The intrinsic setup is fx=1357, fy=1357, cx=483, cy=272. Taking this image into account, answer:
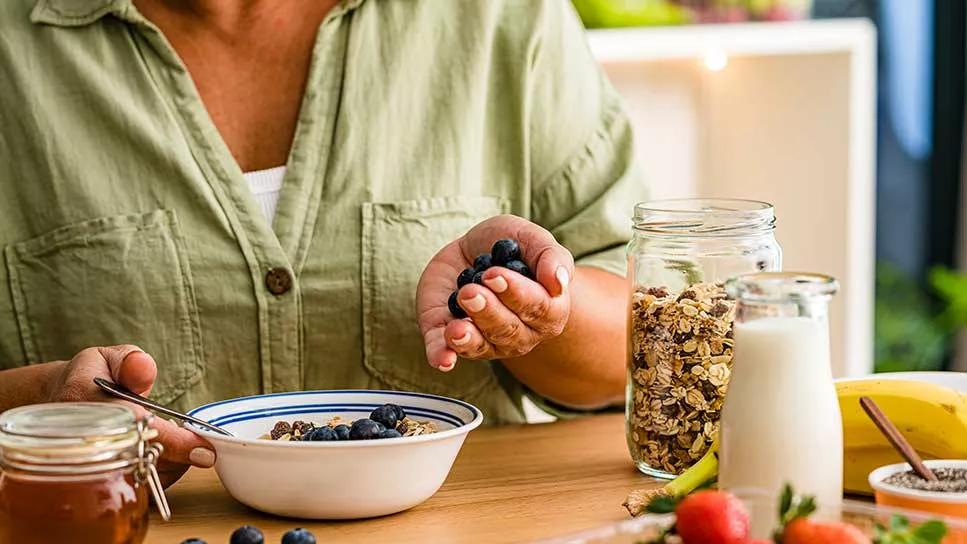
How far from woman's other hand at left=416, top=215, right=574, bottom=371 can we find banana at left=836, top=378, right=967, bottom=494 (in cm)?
28

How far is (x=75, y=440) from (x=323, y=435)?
0.24m

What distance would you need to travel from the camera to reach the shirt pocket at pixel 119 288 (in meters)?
1.57

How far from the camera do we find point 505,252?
1.24 metres

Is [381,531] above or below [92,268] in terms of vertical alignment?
below

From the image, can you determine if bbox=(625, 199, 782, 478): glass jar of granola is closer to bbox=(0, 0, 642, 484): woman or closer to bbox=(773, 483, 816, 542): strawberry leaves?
bbox=(0, 0, 642, 484): woman

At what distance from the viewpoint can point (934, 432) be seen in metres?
1.20

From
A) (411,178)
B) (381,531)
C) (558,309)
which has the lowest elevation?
(381,531)

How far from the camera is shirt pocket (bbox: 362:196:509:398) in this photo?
1.60 meters

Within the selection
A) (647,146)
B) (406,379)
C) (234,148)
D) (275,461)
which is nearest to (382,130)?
(234,148)

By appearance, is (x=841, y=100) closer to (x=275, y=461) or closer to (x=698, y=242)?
(x=698, y=242)

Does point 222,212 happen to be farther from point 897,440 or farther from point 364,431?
point 897,440

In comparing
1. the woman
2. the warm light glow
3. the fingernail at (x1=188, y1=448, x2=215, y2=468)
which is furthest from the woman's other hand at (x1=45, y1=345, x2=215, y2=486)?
the warm light glow

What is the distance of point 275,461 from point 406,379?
1.64ft

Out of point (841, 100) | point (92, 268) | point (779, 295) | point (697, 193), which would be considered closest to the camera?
point (779, 295)
